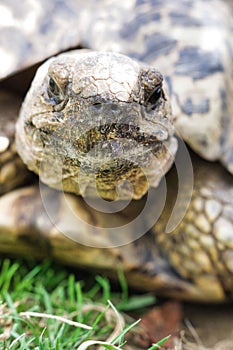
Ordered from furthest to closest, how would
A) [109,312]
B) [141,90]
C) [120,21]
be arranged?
1. [120,21]
2. [109,312]
3. [141,90]

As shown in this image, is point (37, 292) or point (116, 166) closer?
point (116, 166)

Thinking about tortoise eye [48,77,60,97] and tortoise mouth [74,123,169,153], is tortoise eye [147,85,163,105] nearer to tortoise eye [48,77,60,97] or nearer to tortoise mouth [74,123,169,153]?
tortoise mouth [74,123,169,153]

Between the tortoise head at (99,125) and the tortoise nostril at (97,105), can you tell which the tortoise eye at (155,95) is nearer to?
the tortoise head at (99,125)

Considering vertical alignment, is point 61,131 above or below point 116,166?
above

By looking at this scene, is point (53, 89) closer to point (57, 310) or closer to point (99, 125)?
point (99, 125)

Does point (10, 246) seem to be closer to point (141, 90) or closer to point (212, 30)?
point (141, 90)

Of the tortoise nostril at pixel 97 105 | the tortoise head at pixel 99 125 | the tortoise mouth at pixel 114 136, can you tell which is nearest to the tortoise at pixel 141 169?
the tortoise head at pixel 99 125

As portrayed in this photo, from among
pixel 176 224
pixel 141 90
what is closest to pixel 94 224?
pixel 176 224
